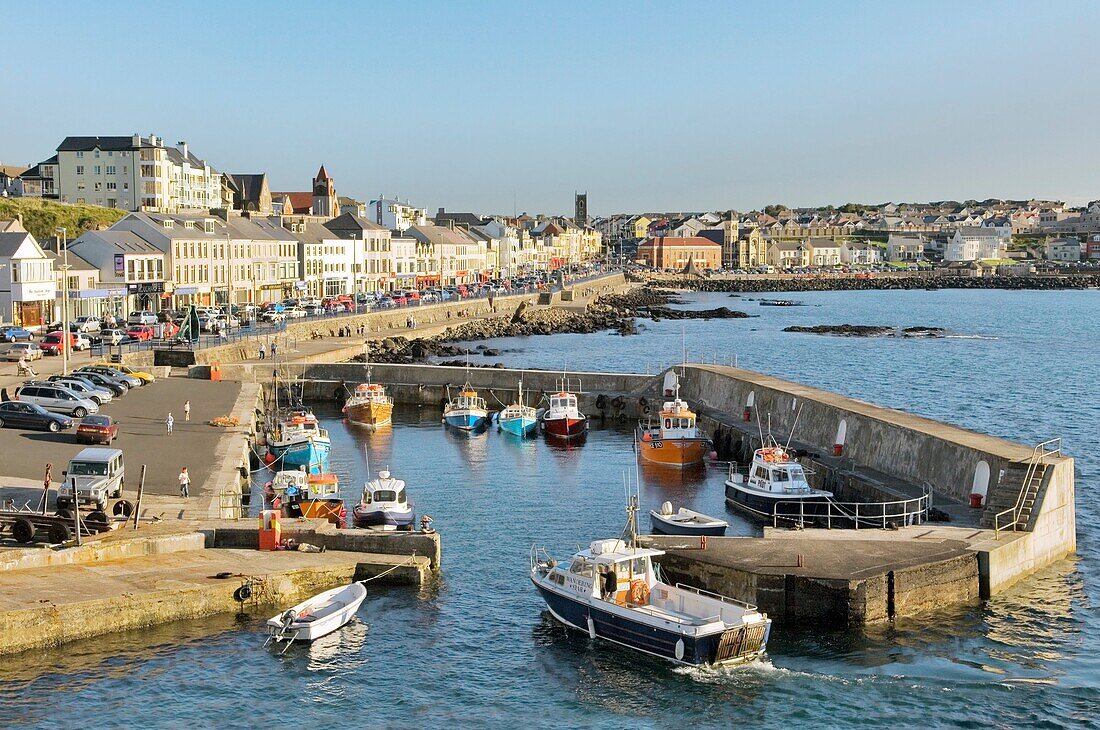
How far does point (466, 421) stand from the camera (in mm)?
58750

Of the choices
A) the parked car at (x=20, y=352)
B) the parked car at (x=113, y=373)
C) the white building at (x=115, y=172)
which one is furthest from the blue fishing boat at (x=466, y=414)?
the white building at (x=115, y=172)

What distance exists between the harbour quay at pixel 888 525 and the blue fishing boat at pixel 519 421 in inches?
373

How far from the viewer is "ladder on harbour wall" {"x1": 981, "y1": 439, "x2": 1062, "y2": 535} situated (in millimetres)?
32312

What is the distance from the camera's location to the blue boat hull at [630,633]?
1001 inches

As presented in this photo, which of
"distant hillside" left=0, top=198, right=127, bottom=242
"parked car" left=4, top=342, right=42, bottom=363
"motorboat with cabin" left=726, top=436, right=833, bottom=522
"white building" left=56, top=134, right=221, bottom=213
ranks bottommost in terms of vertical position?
"motorboat with cabin" left=726, top=436, right=833, bottom=522

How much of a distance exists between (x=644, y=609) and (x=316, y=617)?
6.93 m

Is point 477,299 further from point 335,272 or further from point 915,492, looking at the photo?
point 915,492

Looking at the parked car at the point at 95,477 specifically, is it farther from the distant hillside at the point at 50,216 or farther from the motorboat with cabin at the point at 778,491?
the distant hillside at the point at 50,216

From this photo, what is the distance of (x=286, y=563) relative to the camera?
3009cm

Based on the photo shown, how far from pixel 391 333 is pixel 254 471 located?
49.6 meters

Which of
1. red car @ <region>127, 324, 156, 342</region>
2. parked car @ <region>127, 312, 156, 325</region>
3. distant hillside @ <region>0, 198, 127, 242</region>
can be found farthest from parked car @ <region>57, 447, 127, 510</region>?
distant hillside @ <region>0, 198, 127, 242</region>

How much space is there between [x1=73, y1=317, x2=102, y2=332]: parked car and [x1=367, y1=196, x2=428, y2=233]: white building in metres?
71.7

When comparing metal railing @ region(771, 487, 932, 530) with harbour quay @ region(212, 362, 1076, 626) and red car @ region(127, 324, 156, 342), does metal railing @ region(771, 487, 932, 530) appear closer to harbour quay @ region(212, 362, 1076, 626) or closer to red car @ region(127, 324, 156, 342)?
harbour quay @ region(212, 362, 1076, 626)

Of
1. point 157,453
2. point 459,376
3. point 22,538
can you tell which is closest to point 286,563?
point 22,538
